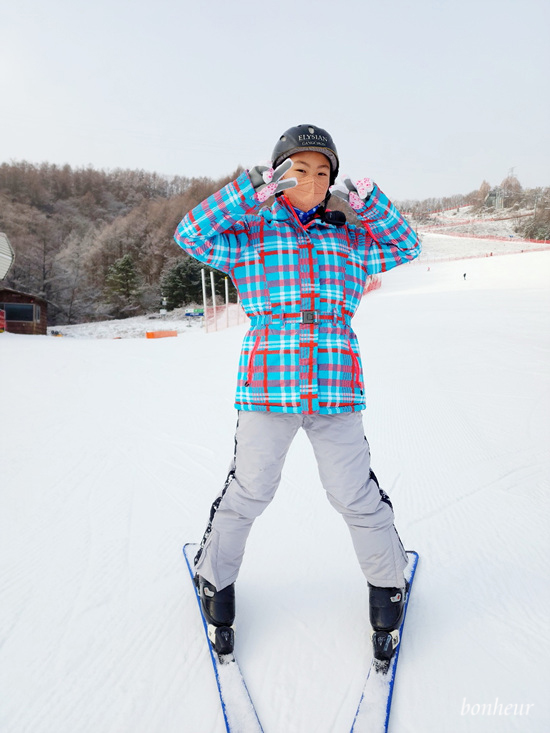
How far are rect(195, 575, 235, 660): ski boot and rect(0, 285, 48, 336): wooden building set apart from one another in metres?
23.9

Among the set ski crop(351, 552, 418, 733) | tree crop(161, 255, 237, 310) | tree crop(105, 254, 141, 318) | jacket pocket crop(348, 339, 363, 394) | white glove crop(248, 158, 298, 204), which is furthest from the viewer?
tree crop(105, 254, 141, 318)

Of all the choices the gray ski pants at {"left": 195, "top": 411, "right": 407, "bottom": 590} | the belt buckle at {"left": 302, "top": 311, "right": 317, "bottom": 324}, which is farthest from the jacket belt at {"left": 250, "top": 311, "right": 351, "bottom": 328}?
the gray ski pants at {"left": 195, "top": 411, "right": 407, "bottom": 590}

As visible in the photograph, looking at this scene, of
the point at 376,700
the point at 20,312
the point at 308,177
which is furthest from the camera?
the point at 20,312

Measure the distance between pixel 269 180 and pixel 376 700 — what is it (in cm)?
158

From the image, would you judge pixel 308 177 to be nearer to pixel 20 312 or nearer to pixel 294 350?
pixel 294 350

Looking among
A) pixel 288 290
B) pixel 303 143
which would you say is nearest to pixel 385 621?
pixel 288 290

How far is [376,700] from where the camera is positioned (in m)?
1.19

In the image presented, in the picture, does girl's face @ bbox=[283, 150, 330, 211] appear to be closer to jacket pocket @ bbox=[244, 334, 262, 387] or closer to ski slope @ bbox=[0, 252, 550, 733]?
jacket pocket @ bbox=[244, 334, 262, 387]

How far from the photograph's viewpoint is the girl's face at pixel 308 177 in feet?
4.56

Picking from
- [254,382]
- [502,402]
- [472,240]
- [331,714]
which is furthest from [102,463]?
[472,240]

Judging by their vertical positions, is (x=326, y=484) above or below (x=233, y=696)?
above

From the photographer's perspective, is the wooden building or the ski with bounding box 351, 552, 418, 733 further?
the wooden building

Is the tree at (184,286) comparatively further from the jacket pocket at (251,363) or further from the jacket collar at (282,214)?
the jacket pocket at (251,363)

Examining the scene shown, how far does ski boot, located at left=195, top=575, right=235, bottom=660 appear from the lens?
1352 millimetres
